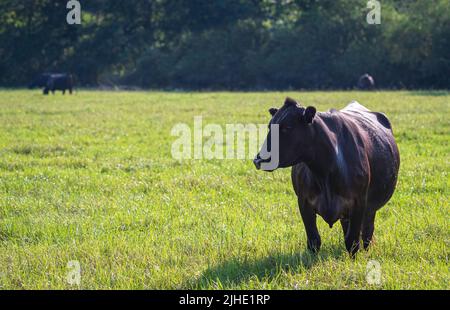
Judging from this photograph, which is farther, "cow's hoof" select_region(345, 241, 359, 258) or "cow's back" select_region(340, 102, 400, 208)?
"cow's back" select_region(340, 102, 400, 208)

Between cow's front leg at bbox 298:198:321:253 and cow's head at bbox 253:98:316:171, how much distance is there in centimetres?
47

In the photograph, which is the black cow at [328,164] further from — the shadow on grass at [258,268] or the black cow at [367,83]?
the black cow at [367,83]

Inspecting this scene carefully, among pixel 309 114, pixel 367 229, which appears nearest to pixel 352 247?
pixel 367 229

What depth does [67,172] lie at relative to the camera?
9.77 metres

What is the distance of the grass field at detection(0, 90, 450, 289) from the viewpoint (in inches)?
189

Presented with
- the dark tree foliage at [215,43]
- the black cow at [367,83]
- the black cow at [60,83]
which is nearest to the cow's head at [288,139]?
the black cow at [60,83]

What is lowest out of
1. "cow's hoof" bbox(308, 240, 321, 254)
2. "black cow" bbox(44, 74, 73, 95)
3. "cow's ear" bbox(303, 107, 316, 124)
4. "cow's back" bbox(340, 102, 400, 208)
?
"black cow" bbox(44, 74, 73, 95)

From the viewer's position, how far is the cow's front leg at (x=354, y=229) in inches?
199

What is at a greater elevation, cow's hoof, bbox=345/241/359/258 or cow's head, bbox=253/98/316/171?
cow's head, bbox=253/98/316/171

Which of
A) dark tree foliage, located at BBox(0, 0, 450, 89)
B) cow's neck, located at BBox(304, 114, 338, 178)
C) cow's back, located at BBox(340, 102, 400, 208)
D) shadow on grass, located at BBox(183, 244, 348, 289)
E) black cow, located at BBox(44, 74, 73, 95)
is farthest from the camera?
dark tree foliage, located at BBox(0, 0, 450, 89)

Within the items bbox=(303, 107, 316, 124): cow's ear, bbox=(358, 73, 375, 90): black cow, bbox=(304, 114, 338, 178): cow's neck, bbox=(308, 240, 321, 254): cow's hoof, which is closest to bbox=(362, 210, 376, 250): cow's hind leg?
bbox=(308, 240, 321, 254): cow's hoof

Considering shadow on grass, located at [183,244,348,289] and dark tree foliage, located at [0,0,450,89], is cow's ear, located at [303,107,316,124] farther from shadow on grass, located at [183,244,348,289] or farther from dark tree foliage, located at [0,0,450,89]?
dark tree foliage, located at [0,0,450,89]

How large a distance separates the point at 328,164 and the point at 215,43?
49.4 m
